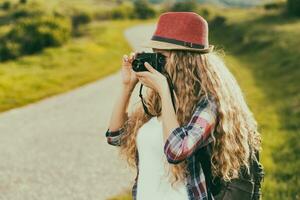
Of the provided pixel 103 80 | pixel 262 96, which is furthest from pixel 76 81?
pixel 262 96

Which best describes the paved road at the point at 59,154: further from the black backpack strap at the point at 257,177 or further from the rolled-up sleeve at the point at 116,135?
the black backpack strap at the point at 257,177

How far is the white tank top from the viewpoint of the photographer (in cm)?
393

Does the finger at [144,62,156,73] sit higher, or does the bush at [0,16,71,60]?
the finger at [144,62,156,73]

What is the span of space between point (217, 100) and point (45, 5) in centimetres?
4504

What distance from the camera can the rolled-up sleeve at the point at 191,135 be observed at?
143 inches

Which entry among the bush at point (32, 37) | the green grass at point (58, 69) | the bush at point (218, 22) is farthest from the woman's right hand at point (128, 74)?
the bush at point (218, 22)

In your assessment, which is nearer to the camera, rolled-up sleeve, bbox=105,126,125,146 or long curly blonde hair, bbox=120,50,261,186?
long curly blonde hair, bbox=120,50,261,186

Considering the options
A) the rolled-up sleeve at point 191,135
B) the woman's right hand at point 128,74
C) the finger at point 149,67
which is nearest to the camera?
the rolled-up sleeve at point 191,135

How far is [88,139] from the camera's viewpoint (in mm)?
13203

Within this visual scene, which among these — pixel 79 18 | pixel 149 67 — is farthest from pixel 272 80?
pixel 79 18

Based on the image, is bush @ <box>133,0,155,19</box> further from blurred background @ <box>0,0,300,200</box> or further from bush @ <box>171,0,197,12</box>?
blurred background @ <box>0,0,300,200</box>

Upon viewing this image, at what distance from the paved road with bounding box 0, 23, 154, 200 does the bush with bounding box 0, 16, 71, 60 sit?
1144cm

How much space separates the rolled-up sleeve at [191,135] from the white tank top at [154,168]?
28 cm

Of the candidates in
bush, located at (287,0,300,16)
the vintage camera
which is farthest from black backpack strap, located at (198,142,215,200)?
bush, located at (287,0,300,16)
